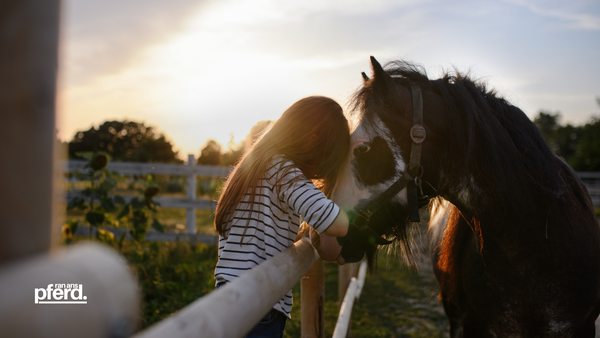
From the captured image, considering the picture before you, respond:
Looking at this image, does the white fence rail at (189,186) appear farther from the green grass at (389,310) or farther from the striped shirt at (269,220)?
the striped shirt at (269,220)

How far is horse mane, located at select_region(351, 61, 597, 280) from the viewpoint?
178 centimetres

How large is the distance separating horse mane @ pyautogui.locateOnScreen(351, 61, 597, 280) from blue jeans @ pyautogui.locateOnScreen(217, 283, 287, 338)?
0.73 metres

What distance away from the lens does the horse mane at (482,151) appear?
5.85 ft

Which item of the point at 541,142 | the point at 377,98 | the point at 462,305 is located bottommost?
the point at 462,305

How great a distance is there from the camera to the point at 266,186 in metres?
1.70

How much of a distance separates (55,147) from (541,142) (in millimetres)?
2147

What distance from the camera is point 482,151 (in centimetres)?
180

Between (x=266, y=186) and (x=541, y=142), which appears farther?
(x=541, y=142)

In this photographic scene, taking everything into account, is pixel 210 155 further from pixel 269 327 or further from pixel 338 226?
pixel 338 226

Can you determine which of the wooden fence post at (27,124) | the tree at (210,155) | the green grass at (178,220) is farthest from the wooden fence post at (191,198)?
the tree at (210,155)

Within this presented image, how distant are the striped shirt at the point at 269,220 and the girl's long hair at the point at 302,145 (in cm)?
5

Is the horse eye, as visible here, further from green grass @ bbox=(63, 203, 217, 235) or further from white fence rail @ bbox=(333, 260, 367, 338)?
green grass @ bbox=(63, 203, 217, 235)

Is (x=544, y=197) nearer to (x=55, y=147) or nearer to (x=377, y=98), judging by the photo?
(x=377, y=98)

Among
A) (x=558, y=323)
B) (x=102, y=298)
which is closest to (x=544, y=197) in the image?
(x=558, y=323)
